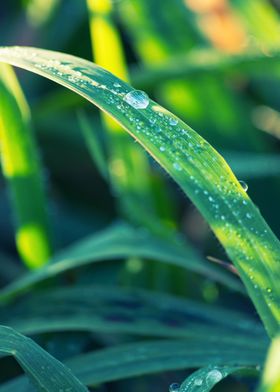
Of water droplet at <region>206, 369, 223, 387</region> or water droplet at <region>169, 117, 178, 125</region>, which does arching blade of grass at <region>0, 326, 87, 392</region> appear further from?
water droplet at <region>169, 117, 178, 125</region>

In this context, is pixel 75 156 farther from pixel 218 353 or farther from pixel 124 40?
pixel 218 353

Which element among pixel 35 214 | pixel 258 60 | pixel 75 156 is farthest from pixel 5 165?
pixel 75 156

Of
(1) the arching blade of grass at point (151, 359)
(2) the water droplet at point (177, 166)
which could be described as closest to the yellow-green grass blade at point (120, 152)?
(1) the arching blade of grass at point (151, 359)

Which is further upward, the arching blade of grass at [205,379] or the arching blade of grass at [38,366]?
the arching blade of grass at [38,366]

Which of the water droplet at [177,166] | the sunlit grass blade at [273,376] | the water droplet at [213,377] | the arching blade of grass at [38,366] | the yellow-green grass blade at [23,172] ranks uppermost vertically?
the yellow-green grass blade at [23,172]

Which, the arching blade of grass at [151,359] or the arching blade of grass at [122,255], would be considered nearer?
the arching blade of grass at [151,359]

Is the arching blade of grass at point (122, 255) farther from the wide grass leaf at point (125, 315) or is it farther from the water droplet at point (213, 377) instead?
the water droplet at point (213, 377)
